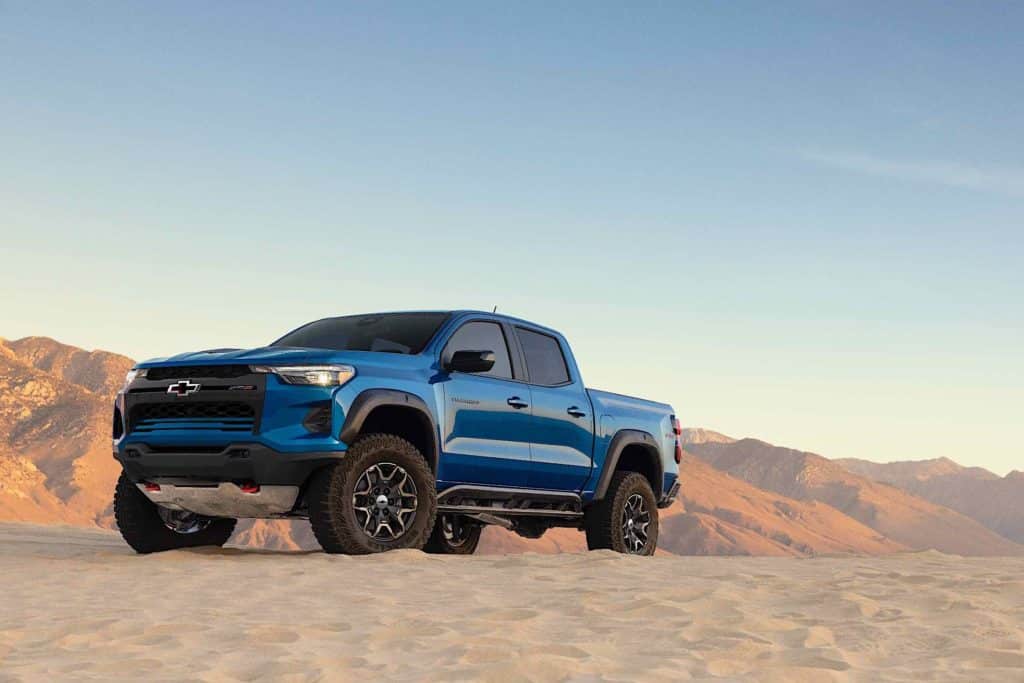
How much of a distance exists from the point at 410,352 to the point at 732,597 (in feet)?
13.1

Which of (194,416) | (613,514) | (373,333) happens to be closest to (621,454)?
(613,514)

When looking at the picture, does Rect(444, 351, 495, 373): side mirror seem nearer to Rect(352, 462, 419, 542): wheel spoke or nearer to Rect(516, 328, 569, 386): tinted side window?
Rect(352, 462, 419, 542): wheel spoke

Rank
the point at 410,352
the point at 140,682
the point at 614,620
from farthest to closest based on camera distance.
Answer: the point at 410,352
the point at 614,620
the point at 140,682

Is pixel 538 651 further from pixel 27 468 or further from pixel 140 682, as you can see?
pixel 27 468

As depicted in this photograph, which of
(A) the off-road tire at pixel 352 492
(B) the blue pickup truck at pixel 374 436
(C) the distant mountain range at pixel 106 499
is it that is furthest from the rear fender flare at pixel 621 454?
(C) the distant mountain range at pixel 106 499

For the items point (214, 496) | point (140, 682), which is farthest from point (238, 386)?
point (140, 682)

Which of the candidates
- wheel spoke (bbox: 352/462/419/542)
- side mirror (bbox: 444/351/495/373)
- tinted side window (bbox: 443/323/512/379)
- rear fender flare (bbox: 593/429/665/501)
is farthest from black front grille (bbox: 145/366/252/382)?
rear fender flare (bbox: 593/429/665/501)

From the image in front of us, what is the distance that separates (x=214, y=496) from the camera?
922cm

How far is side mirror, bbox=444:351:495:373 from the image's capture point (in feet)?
31.6

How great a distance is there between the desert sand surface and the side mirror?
146 cm

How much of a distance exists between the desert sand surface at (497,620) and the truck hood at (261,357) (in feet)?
4.63

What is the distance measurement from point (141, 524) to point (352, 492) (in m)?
2.07

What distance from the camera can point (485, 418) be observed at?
10297 millimetres

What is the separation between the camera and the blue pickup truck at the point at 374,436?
9.08 m
